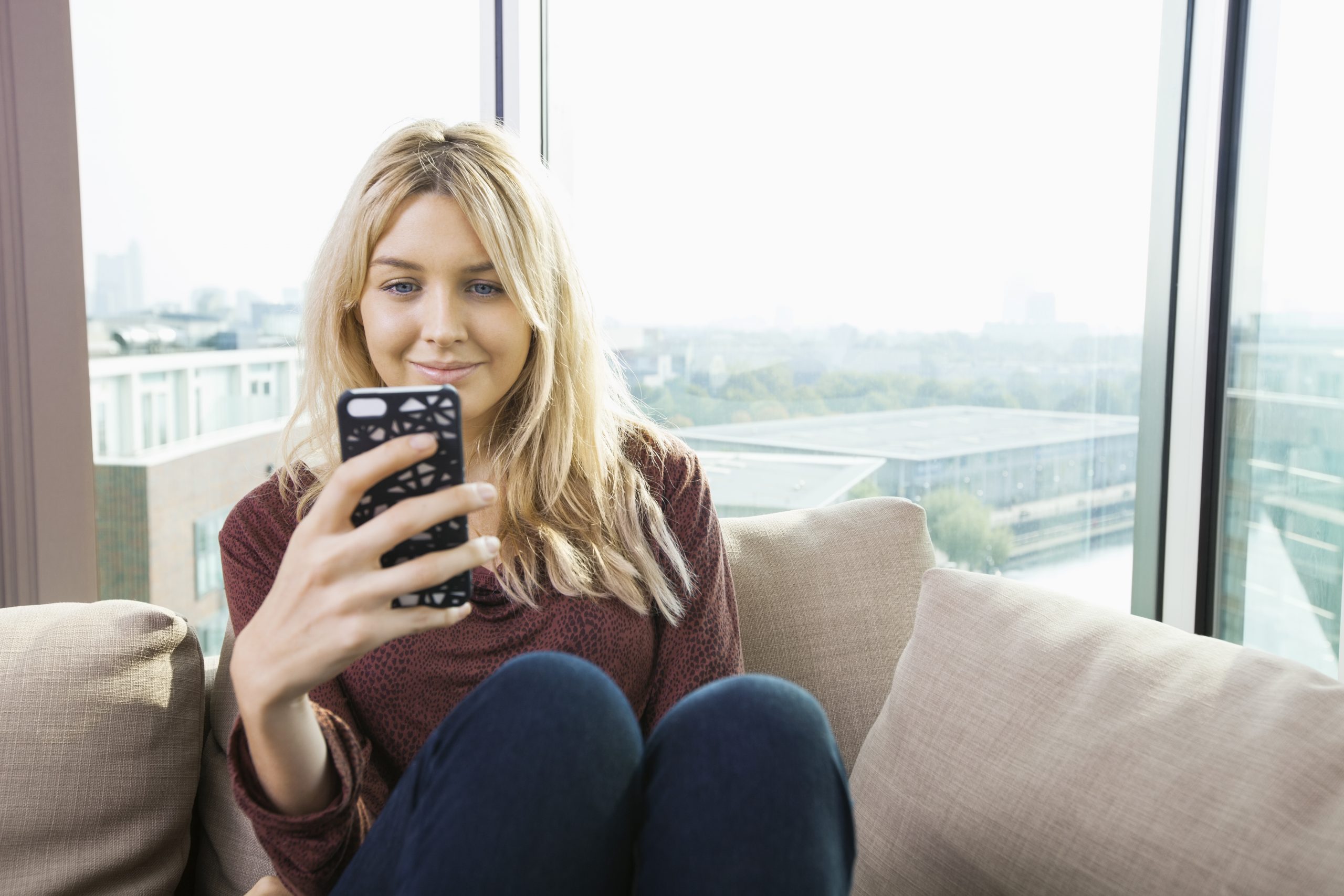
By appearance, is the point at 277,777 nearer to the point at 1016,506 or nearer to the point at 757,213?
the point at 757,213

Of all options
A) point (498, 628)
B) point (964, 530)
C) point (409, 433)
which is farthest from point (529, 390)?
point (964, 530)

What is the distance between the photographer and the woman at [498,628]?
27.2 inches

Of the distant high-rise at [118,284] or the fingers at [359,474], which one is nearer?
the fingers at [359,474]

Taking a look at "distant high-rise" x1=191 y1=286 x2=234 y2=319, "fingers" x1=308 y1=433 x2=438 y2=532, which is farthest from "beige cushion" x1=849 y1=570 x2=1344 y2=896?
"distant high-rise" x1=191 y1=286 x2=234 y2=319

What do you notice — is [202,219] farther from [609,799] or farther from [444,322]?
[609,799]

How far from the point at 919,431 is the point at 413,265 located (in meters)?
1.48

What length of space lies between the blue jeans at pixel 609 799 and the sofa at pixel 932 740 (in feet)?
0.98

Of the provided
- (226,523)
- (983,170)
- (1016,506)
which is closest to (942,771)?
(226,523)

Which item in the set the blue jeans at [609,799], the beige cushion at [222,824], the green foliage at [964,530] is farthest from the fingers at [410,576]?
the green foliage at [964,530]

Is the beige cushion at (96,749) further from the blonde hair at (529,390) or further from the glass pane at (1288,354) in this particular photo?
the glass pane at (1288,354)

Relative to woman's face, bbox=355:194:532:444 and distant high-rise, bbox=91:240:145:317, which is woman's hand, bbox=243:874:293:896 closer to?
woman's face, bbox=355:194:532:444

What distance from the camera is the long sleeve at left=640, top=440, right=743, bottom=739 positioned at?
1.14 m

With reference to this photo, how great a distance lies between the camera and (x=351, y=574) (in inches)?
27.8

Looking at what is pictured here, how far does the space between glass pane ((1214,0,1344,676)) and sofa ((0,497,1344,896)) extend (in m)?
1.08
